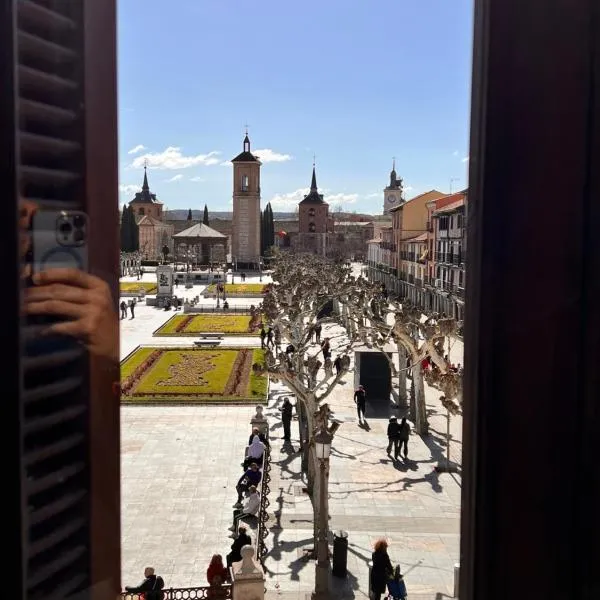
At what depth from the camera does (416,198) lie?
4884 centimetres

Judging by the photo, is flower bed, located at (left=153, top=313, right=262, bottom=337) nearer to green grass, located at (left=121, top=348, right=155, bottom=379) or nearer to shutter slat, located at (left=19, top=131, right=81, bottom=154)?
green grass, located at (left=121, top=348, right=155, bottom=379)

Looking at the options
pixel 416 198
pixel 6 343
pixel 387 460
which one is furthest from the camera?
pixel 416 198

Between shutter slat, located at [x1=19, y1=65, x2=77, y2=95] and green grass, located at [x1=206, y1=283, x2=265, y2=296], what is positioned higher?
shutter slat, located at [x1=19, y1=65, x2=77, y2=95]

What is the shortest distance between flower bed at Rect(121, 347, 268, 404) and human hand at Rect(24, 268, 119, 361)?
14.1m

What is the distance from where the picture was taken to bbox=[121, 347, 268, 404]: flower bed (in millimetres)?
18641

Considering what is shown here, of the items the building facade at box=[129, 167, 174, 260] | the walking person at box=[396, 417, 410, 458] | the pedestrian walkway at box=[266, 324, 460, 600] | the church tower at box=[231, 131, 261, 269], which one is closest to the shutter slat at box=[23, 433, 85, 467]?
the pedestrian walkway at box=[266, 324, 460, 600]

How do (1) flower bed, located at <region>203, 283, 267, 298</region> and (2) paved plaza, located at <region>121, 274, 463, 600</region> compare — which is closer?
(2) paved plaza, located at <region>121, 274, 463, 600</region>

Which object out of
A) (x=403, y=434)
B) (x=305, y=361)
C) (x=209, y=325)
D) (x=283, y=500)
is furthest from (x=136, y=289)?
(x=283, y=500)

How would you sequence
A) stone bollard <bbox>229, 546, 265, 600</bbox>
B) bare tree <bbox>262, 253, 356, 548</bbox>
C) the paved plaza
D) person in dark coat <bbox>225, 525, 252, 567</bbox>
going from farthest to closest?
bare tree <bbox>262, 253, 356, 548</bbox> < the paved plaza < person in dark coat <bbox>225, 525, 252, 567</bbox> < stone bollard <bbox>229, 546, 265, 600</bbox>

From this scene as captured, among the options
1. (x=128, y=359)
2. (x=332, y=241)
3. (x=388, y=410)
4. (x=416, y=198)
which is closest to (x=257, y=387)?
(x=388, y=410)

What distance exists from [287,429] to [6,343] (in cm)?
1342

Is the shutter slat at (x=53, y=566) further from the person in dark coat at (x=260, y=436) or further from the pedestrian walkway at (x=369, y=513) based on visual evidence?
the person in dark coat at (x=260, y=436)

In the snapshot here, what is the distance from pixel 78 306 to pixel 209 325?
103 feet

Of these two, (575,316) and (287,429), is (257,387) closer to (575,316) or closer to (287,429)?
(287,429)
